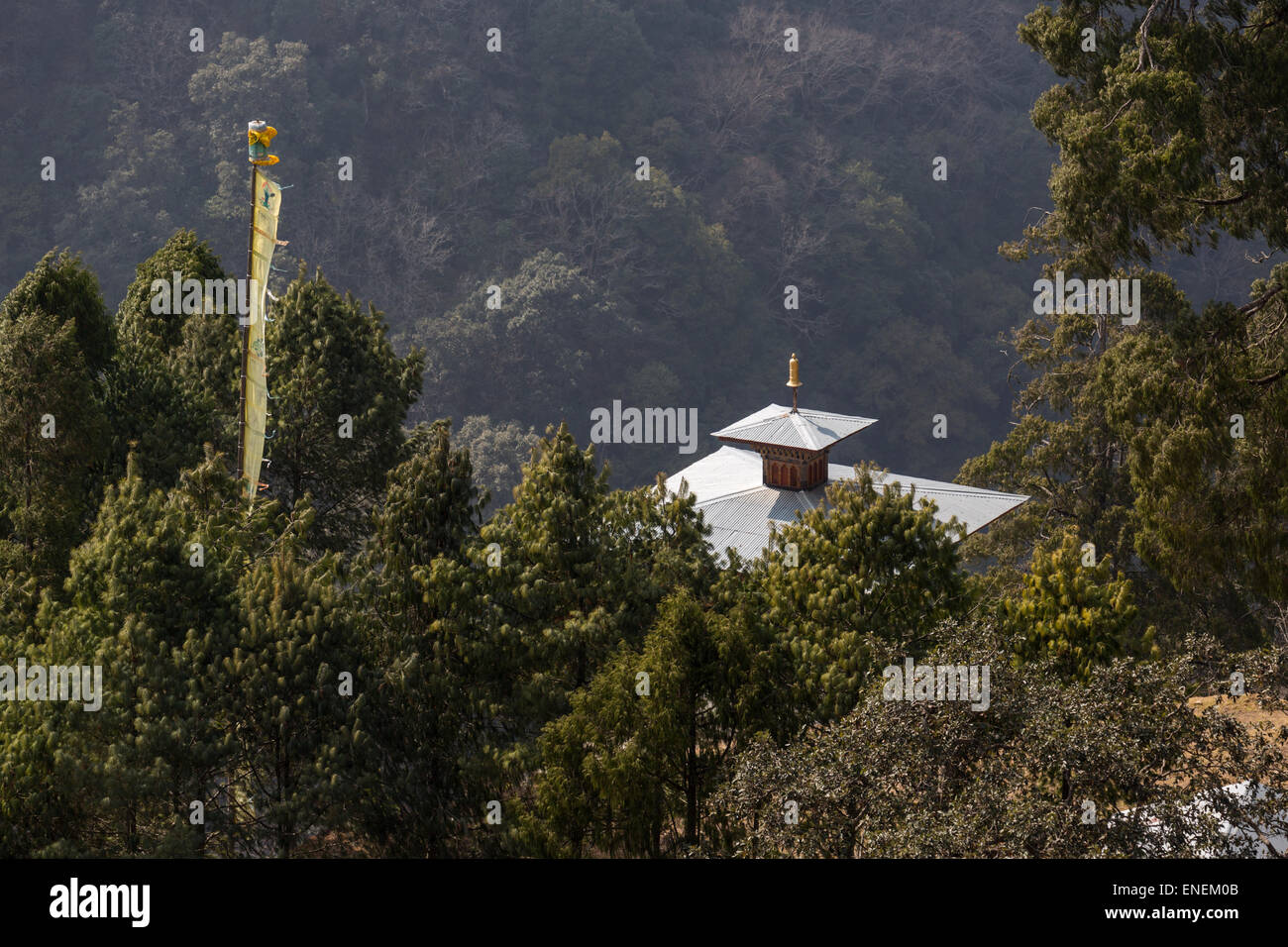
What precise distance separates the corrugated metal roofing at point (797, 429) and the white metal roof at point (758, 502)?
851 mm

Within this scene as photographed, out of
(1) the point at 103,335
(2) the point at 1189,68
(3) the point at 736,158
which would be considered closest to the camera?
(2) the point at 1189,68

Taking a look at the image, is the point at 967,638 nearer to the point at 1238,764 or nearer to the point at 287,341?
Answer: the point at 1238,764

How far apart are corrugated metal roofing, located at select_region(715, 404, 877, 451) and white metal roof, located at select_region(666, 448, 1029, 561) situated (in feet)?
2.79

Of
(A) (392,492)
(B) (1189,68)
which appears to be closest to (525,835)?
(A) (392,492)

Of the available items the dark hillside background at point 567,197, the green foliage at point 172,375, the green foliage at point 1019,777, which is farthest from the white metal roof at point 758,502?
the dark hillside background at point 567,197

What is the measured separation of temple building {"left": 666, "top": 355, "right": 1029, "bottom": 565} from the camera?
25297 mm

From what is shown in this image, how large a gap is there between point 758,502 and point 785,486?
2.39 ft

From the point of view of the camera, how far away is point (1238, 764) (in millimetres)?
12648

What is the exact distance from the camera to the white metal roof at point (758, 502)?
24828 millimetres

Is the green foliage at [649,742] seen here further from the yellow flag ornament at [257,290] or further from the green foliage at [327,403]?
the green foliage at [327,403]

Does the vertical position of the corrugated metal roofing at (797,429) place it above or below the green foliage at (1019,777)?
above

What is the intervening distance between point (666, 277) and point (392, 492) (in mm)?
58404

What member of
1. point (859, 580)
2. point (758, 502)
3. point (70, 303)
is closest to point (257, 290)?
point (70, 303)

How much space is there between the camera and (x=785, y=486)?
1034 inches
